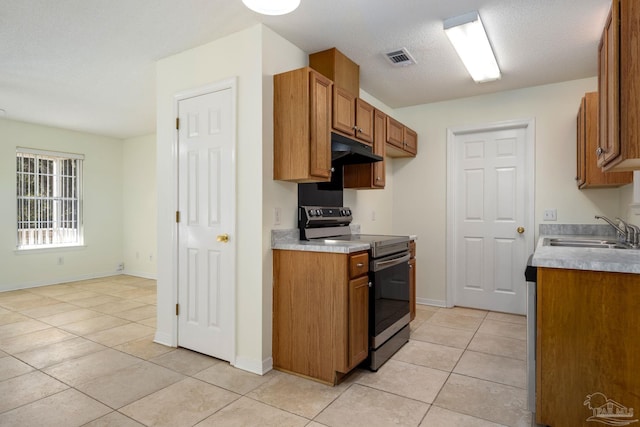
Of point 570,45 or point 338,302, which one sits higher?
point 570,45

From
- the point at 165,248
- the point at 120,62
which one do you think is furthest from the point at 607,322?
the point at 120,62

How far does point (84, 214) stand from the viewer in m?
6.09

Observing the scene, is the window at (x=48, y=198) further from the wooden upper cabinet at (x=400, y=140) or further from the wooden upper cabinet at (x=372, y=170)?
the wooden upper cabinet at (x=400, y=140)

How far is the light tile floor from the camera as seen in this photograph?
1.97m

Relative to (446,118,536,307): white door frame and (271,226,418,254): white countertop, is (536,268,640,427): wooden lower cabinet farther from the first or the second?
(446,118,536,307): white door frame

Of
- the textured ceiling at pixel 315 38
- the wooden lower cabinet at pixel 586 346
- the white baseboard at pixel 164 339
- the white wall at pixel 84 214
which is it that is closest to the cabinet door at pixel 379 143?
the textured ceiling at pixel 315 38

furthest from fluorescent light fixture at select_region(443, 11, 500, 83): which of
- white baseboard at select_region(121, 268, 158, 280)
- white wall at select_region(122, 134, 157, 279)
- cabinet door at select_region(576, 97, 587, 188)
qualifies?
white baseboard at select_region(121, 268, 158, 280)

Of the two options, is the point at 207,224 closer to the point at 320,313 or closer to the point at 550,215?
the point at 320,313

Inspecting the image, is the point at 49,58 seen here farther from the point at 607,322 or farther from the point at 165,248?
the point at 607,322

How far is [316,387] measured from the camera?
2.32m

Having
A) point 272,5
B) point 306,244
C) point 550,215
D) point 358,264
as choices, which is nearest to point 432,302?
point 550,215

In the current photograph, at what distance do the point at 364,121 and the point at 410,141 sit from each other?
1.28 m

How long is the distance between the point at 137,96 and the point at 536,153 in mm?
4489

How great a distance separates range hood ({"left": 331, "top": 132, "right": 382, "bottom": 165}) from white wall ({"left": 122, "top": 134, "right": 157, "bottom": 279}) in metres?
4.10
